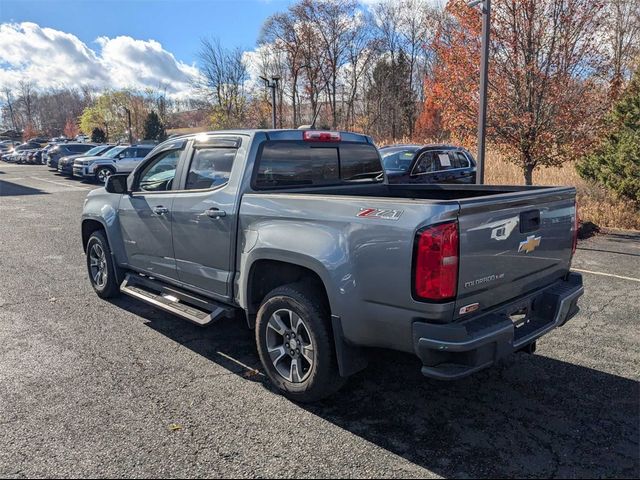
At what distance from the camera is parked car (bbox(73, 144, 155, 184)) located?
21406 mm

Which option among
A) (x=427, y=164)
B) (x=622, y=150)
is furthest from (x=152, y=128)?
(x=622, y=150)

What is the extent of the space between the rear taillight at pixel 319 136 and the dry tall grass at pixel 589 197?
26.2 feet

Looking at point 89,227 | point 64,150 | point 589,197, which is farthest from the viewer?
point 64,150

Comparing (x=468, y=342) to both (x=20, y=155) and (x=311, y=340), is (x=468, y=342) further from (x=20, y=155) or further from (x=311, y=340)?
(x=20, y=155)

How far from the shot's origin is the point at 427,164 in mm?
10984

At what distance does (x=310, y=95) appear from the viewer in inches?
1996

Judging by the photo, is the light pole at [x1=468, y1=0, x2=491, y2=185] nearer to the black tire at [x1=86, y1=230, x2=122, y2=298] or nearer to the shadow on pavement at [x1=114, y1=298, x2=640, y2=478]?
the shadow on pavement at [x1=114, y1=298, x2=640, y2=478]

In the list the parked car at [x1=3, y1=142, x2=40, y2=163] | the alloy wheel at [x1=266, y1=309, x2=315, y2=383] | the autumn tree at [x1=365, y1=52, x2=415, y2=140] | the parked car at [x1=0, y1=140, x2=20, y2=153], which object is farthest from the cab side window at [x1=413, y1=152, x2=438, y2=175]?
the parked car at [x1=0, y1=140, x2=20, y2=153]

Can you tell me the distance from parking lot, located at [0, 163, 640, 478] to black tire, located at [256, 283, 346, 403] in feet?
0.42

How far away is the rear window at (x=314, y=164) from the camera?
4031mm

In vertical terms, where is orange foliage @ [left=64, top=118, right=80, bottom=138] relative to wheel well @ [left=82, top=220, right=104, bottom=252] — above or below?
above

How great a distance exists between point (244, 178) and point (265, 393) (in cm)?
165

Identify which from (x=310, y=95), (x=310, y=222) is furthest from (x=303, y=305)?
(x=310, y=95)

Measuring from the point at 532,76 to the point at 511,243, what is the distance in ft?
26.9
